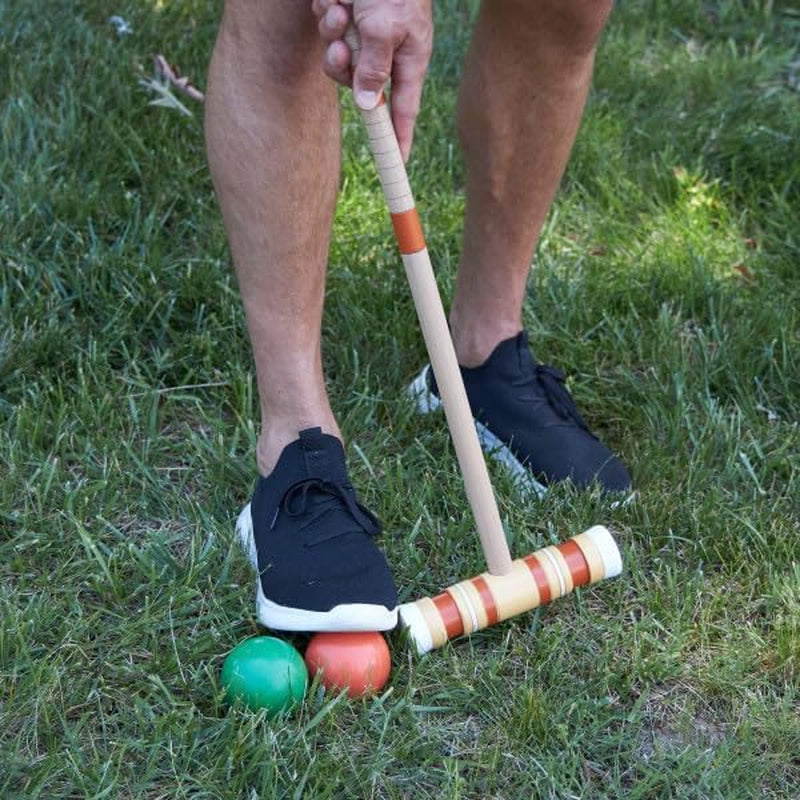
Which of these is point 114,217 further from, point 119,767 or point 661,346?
point 119,767

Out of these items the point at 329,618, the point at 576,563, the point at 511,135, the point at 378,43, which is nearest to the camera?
the point at 378,43

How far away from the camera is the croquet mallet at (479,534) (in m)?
1.78

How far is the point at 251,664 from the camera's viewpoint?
5.86 ft

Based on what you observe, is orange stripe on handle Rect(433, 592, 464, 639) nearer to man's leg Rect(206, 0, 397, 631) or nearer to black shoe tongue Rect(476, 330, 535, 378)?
man's leg Rect(206, 0, 397, 631)

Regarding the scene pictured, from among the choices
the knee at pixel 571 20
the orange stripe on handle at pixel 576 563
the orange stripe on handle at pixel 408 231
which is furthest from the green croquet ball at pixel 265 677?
the knee at pixel 571 20

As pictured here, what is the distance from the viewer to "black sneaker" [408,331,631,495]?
89.3 inches

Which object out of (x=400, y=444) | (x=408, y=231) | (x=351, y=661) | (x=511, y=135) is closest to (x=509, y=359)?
(x=400, y=444)

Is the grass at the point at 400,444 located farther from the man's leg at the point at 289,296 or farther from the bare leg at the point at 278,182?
the bare leg at the point at 278,182

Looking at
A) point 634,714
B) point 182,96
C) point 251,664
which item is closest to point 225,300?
point 182,96

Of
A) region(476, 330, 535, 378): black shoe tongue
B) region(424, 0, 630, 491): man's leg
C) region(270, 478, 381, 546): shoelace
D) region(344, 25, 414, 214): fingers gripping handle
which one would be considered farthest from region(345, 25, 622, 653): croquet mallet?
region(476, 330, 535, 378): black shoe tongue

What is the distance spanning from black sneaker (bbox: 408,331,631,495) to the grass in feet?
0.22

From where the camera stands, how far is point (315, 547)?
196cm

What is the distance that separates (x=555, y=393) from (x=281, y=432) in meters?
0.56

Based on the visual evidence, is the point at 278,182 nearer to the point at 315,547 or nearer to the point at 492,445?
the point at 315,547
